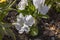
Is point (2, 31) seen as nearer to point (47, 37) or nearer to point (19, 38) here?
point (19, 38)

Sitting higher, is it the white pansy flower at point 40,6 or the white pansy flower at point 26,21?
the white pansy flower at point 40,6

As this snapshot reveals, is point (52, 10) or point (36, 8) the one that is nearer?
point (36, 8)

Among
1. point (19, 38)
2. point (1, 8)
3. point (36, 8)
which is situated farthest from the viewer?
point (19, 38)

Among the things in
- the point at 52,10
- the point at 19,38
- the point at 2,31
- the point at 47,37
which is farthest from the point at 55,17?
the point at 2,31

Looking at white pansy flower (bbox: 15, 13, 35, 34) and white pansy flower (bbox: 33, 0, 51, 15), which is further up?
white pansy flower (bbox: 33, 0, 51, 15)

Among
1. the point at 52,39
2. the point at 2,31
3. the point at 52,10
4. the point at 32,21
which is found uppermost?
the point at 32,21

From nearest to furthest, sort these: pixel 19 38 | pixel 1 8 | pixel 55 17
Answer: pixel 1 8
pixel 19 38
pixel 55 17

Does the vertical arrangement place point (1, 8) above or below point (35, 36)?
above

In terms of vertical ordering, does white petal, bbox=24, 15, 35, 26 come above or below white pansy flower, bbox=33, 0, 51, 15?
below

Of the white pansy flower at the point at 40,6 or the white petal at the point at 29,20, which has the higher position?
the white pansy flower at the point at 40,6
